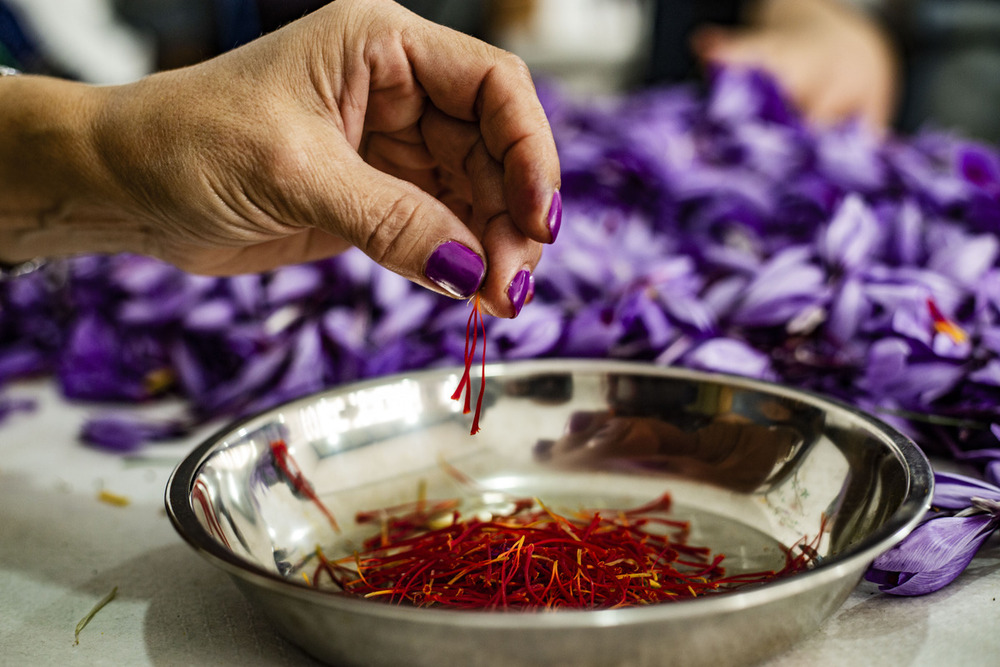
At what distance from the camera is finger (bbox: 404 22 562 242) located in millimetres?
358

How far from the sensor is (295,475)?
42 centimetres

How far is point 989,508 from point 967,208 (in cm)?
31

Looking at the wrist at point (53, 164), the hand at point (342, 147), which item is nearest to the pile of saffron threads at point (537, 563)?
the hand at point (342, 147)

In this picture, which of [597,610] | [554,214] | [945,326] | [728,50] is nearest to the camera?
[597,610]

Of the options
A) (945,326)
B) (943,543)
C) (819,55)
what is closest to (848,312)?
(945,326)

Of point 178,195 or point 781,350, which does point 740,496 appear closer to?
point 781,350

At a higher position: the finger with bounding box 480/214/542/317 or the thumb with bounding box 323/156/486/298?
the thumb with bounding box 323/156/486/298

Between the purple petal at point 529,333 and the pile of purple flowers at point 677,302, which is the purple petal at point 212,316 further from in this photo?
the purple petal at point 529,333

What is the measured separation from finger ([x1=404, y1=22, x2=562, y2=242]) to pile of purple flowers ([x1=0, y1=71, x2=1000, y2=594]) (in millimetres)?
160

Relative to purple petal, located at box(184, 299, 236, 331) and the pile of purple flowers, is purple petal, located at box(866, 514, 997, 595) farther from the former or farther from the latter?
purple petal, located at box(184, 299, 236, 331)

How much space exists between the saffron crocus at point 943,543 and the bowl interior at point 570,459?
2 cm

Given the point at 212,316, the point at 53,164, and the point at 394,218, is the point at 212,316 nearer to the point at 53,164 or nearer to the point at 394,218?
the point at 53,164

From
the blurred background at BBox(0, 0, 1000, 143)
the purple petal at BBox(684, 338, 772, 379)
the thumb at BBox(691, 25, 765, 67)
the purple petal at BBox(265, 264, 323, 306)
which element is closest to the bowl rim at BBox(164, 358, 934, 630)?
the purple petal at BBox(684, 338, 772, 379)

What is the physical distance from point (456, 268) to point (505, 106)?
0.09 m
